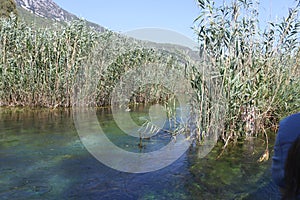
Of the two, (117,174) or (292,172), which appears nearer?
(292,172)

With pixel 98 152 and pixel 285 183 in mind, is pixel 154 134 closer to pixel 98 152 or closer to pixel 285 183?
pixel 98 152

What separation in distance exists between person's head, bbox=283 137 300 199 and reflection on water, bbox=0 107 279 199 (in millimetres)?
2268

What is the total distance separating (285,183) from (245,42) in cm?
468

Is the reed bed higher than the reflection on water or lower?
higher

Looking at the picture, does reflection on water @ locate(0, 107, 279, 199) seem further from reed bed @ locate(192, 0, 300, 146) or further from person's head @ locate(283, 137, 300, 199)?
person's head @ locate(283, 137, 300, 199)

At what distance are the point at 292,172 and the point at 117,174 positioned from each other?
122 inches

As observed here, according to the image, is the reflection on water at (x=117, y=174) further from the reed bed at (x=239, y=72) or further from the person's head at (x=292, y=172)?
the person's head at (x=292, y=172)

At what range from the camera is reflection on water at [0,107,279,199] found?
340cm

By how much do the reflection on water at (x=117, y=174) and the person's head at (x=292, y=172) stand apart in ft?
7.44

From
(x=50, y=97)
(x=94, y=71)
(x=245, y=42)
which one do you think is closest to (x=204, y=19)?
(x=245, y=42)

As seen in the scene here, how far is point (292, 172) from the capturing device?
3.74 ft

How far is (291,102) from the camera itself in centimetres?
603

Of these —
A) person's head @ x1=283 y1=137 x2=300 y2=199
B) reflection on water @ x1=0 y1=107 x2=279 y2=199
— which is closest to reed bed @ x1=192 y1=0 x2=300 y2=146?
reflection on water @ x1=0 y1=107 x2=279 y2=199

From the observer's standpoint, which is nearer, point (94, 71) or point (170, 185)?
point (170, 185)
